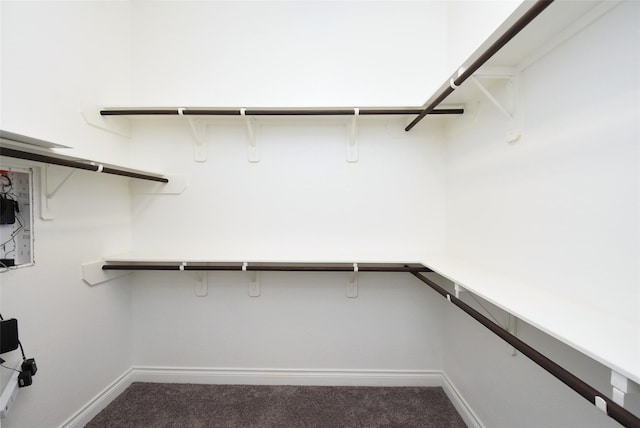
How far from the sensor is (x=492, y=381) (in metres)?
1.32

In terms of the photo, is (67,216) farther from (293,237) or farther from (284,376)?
(284,376)

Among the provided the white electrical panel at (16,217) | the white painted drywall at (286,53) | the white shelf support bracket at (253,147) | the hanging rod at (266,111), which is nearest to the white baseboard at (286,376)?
the white electrical panel at (16,217)

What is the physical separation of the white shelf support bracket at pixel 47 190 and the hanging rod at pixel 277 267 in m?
0.45

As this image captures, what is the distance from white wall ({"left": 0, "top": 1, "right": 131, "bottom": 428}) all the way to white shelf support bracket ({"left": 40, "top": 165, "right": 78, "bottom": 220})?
0.03 meters

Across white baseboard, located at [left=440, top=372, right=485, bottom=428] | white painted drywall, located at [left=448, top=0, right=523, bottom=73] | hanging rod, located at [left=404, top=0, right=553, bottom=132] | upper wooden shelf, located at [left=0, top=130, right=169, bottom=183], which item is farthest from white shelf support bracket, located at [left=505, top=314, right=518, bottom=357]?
upper wooden shelf, located at [left=0, top=130, right=169, bottom=183]

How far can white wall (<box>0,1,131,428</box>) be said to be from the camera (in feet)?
3.88

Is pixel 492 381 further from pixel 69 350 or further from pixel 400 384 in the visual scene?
pixel 69 350

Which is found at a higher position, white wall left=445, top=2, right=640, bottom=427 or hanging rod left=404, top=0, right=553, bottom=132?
hanging rod left=404, top=0, right=553, bottom=132

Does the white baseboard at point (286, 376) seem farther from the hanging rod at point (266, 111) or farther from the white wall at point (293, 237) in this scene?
the hanging rod at point (266, 111)

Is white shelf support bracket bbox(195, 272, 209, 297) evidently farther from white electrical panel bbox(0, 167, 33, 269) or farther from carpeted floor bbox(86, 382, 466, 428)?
white electrical panel bbox(0, 167, 33, 269)

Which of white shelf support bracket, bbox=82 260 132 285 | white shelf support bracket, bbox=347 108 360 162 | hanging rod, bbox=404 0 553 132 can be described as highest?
hanging rod, bbox=404 0 553 132

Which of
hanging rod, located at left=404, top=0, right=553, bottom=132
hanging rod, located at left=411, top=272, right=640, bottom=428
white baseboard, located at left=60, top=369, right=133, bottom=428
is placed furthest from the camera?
white baseboard, located at left=60, top=369, right=133, bottom=428

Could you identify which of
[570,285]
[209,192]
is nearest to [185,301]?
[209,192]

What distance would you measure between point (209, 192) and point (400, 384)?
2053mm
